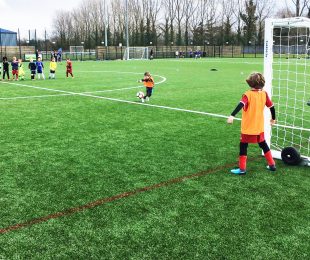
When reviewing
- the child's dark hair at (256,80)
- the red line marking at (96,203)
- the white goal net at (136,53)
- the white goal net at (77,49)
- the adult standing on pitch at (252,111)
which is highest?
the white goal net at (77,49)

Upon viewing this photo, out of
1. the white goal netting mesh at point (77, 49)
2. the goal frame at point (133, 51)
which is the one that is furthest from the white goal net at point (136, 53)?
the white goal netting mesh at point (77, 49)

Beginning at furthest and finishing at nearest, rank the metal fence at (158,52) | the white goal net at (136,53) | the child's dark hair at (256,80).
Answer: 1. the metal fence at (158,52)
2. the white goal net at (136,53)
3. the child's dark hair at (256,80)

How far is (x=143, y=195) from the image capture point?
17.3 ft

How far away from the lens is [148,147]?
25.6 feet

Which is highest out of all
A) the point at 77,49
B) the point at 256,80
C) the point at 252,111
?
the point at 77,49

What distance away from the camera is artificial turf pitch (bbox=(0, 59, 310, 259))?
3.93 metres

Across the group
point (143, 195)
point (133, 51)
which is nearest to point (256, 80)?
point (143, 195)

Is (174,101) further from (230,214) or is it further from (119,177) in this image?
(230,214)

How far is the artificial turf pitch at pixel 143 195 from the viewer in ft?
12.9

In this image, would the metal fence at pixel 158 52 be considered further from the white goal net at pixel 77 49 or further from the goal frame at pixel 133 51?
the goal frame at pixel 133 51

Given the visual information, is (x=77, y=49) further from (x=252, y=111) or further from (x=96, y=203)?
(x=96, y=203)

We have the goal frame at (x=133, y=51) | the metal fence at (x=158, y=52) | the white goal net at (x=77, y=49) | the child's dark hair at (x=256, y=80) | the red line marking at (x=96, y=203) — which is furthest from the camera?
the white goal net at (x=77, y=49)

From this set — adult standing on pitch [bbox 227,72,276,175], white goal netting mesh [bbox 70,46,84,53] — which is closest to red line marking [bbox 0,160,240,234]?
adult standing on pitch [bbox 227,72,276,175]

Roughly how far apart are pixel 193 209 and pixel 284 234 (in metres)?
1.15
